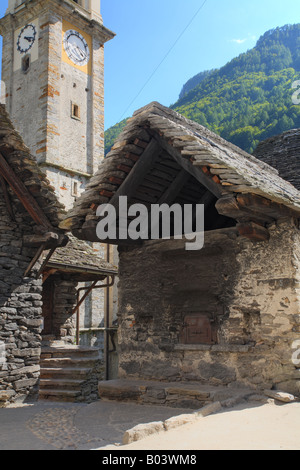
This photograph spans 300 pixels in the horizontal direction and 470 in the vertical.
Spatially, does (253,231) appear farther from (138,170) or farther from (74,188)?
(74,188)

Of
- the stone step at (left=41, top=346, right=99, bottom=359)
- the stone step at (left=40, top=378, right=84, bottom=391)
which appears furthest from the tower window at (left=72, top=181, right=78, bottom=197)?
the stone step at (left=40, top=378, right=84, bottom=391)

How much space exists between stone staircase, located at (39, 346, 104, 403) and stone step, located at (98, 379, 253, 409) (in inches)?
165

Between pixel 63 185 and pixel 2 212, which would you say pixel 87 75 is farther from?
pixel 2 212

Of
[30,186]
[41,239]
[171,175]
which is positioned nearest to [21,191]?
[30,186]

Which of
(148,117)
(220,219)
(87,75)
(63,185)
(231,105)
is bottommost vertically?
(220,219)

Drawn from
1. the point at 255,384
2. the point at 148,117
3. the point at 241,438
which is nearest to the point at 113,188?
the point at 148,117

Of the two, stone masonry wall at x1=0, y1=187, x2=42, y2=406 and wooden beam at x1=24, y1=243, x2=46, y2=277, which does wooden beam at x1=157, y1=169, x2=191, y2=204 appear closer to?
wooden beam at x1=24, y1=243, x2=46, y2=277

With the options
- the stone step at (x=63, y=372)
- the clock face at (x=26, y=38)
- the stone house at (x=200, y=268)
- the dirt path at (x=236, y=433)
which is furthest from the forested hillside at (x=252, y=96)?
the dirt path at (x=236, y=433)

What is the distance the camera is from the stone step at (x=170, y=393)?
20.7 feet

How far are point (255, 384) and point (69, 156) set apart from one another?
18.7 metres

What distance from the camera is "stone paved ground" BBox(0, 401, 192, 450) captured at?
4.86 meters

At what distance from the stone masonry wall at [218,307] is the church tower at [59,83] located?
15.0 m

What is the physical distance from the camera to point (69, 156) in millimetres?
→ 23359

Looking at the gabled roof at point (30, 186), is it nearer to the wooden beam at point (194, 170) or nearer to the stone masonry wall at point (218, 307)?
the stone masonry wall at point (218, 307)
